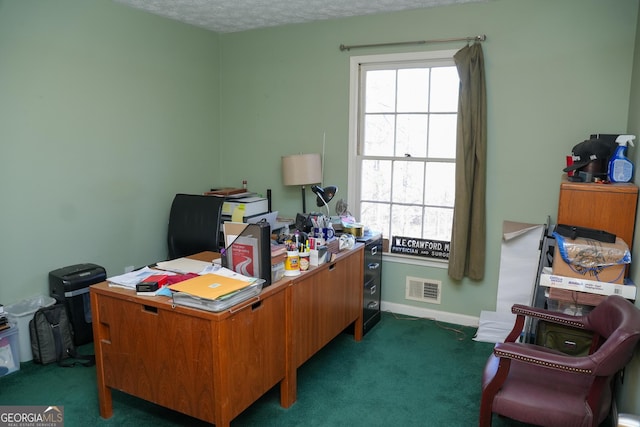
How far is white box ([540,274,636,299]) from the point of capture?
2.36 metres

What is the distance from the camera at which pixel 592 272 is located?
2.44 meters

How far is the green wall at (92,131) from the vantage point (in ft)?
10.2

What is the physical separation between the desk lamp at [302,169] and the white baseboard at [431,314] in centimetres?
127

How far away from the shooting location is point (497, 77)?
355 cm

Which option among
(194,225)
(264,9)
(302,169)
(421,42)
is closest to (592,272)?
(421,42)

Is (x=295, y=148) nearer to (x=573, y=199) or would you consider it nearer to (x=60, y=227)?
(x=60, y=227)

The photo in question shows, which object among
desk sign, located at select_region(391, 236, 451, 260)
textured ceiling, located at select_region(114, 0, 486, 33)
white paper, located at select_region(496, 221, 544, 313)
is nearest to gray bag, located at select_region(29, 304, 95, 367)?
textured ceiling, located at select_region(114, 0, 486, 33)

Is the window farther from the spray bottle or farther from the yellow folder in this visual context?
the yellow folder

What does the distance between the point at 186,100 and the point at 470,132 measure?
2.51 meters

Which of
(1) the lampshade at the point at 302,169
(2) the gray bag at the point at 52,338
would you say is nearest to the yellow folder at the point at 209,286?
(2) the gray bag at the point at 52,338

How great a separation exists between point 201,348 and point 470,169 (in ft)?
7.96

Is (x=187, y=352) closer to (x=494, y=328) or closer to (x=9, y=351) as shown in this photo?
(x=9, y=351)

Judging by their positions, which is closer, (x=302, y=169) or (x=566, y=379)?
(x=566, y=379)

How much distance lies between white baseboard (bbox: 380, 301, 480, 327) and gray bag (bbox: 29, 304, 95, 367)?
7.77 ft
